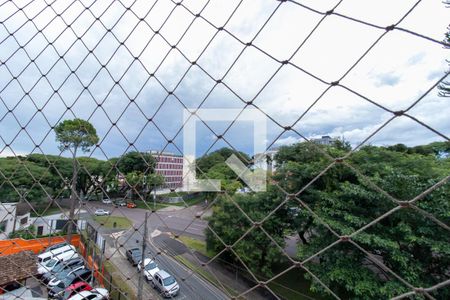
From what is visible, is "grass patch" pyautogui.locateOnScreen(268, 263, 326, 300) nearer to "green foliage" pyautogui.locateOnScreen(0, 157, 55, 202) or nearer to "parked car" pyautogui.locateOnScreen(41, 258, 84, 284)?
"parked car" pyautogui.locateOnScreen(41, 258, 84, 284)

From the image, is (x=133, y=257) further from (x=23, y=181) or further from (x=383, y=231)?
(x=23, y=181)

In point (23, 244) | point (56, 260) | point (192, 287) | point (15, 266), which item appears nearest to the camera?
point (15, 266)

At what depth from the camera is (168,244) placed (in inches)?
193

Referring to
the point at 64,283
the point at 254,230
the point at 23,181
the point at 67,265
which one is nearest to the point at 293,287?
the point at 254,230

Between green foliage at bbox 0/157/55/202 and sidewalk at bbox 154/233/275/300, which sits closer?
sidewalk at bbox 154/233/275/300

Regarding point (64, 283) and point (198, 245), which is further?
point (198, 245)

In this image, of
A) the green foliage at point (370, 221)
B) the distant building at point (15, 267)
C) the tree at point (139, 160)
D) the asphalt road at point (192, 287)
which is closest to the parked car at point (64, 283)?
the distant building at point (15, 267)

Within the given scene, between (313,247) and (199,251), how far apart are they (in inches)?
97.9

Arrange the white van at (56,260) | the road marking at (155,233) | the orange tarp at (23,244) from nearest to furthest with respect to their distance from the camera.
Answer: the white van at (56,260) → the orange tarp at (23,244) → the road marking at (155,233)

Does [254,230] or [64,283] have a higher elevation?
[254,230]

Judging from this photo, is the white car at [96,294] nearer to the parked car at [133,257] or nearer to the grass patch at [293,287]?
the parked car at [133,257]

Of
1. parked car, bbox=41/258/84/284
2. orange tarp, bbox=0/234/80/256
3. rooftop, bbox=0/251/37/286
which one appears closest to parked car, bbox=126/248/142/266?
parked car, bbox=41/258/84/284

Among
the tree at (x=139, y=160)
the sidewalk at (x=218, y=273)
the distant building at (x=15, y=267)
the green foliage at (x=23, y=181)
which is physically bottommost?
the sidewalk at (x=218, y=273)

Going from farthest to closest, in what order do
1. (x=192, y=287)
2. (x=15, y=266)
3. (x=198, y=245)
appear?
(x=198, y=245), (x=192, y=287), (x=15, y=266)
